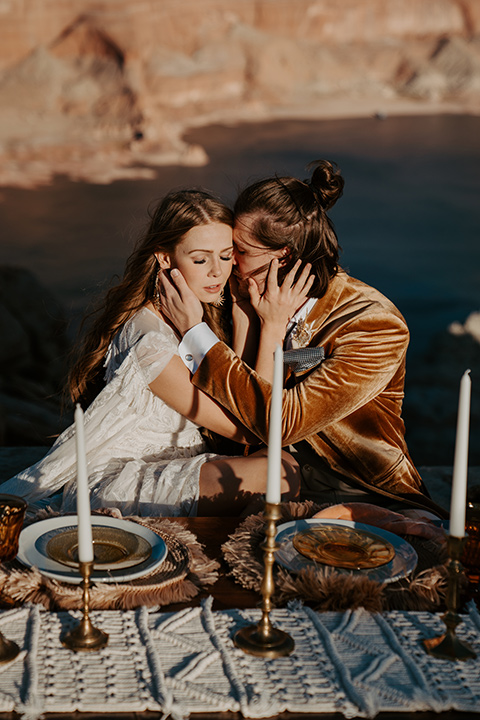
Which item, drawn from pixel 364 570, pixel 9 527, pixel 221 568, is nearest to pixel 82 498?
pixel 9 527

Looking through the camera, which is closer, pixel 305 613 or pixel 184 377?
pixel 305 613

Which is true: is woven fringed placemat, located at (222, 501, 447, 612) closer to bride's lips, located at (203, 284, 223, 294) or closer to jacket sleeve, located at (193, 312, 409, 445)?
jacket sleeve, located at (193, 312, 409, 445)

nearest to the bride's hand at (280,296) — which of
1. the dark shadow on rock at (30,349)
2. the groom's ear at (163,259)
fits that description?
the groom's ear at (163,259)

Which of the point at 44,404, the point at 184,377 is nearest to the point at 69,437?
the point at 184,377

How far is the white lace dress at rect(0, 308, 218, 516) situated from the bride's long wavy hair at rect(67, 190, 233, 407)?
0.07 m

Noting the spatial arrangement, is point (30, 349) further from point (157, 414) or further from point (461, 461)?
point (461, 461)

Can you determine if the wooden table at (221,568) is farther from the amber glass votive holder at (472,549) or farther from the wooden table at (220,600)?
the amber glass votive holder at (472,549)

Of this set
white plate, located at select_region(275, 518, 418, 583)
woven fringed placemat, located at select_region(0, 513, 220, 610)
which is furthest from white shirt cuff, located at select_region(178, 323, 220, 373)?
woven fringed placemat, located at select_region(0, 513, 220, 610)

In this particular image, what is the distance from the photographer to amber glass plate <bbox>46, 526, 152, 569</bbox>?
155cm

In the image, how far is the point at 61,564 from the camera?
5.03 ft

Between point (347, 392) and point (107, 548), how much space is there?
104cm

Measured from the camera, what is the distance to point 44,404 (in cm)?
514

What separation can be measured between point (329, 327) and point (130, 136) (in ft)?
12.9

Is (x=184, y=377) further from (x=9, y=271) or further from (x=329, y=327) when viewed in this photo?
(x=9, y=271)
